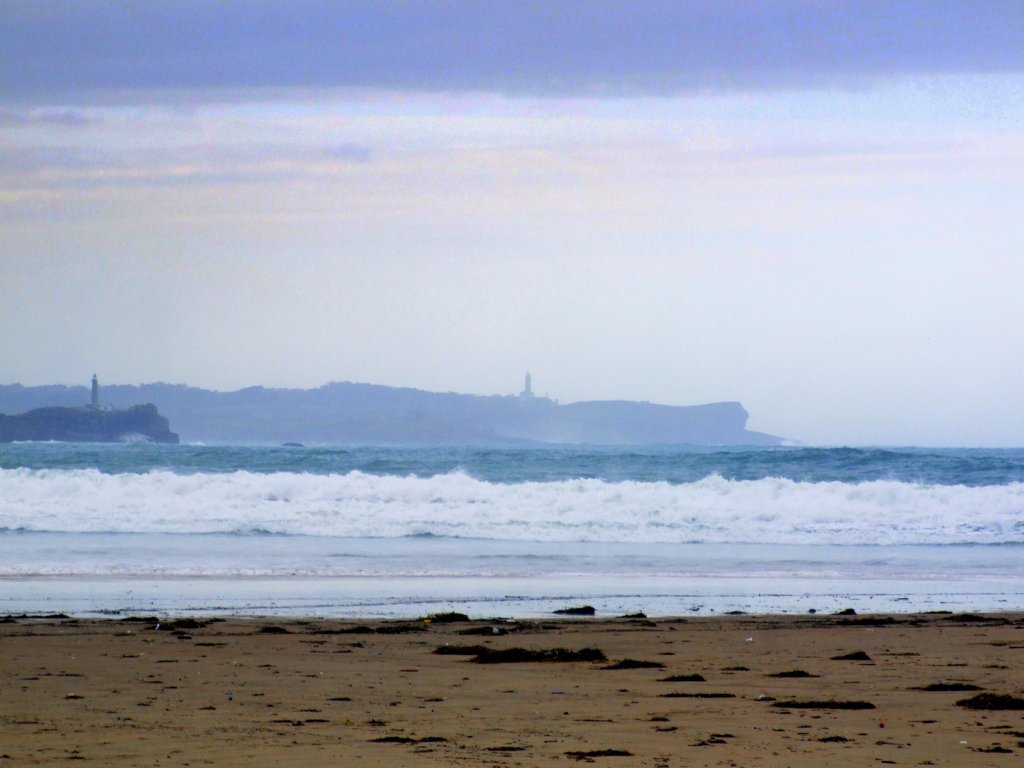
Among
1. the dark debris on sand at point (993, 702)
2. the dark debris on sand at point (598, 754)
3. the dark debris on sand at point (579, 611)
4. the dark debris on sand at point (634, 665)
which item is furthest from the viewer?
the dark debris on sand at point (579, 611)

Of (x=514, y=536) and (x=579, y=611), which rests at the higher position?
(x=579, y=611)

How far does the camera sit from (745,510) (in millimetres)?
28453

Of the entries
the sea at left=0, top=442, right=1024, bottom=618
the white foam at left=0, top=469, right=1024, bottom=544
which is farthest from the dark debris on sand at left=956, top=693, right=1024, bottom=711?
the white foam at left=0, top=469, right=1024, bottom=544

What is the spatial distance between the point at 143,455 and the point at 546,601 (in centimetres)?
3655

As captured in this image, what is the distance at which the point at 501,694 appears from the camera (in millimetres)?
7359

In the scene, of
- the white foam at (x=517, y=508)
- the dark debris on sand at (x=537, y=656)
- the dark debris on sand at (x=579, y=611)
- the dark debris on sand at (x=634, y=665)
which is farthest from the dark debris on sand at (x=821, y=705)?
the white foam at (x=517, y=508)

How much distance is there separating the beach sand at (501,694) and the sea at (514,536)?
1.88m

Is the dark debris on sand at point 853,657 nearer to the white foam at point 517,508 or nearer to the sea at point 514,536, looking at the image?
the sea at point 514,536

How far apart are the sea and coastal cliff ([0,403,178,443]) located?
45.0m

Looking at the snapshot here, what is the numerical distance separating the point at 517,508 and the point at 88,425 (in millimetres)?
70189

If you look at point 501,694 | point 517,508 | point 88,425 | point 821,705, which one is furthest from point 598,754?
point 88,425

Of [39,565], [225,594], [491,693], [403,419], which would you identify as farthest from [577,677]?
[403,419]

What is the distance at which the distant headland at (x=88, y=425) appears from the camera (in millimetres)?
86000

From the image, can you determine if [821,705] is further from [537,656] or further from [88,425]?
[88,425]
